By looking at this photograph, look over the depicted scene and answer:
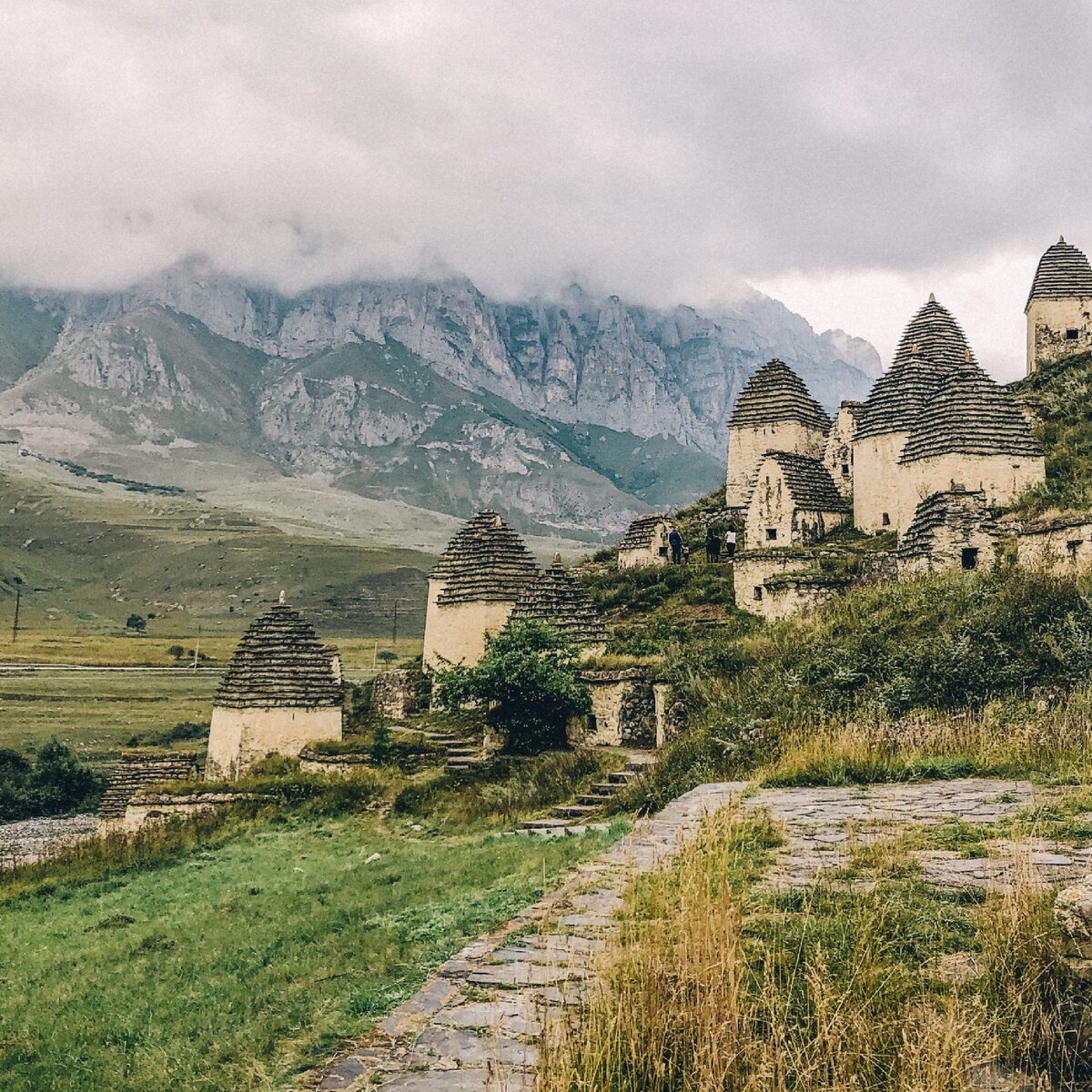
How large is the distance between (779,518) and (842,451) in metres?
6.44

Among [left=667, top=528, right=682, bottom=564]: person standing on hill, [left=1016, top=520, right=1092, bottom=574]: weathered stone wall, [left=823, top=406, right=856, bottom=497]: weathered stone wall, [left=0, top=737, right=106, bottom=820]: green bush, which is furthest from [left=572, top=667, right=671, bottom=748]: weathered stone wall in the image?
[left=0, top=737, right=106, bottom=820]: green bush

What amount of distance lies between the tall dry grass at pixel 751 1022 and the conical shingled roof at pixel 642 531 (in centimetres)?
3659

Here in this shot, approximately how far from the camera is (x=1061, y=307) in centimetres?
4822

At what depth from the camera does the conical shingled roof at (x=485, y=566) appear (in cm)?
3269

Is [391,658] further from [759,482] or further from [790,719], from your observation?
[790,719]

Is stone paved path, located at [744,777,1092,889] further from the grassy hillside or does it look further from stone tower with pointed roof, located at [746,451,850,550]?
stone tower with pointed roof, located at [746,451,850,550]

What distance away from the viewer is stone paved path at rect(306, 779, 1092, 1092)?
199 inches

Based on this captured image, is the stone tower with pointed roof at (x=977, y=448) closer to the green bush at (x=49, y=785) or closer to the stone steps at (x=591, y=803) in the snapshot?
the stone steps at (x=591, y=803)

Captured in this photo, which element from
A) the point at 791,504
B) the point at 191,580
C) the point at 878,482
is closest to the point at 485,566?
the point at 791,504

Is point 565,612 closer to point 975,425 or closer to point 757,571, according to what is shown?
point 757,571

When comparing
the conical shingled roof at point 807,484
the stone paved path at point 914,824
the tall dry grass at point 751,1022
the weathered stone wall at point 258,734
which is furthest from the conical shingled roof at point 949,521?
the tall dry grass at point 751,1022

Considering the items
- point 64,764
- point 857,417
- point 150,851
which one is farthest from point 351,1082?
point 64,764

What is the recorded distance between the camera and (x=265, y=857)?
18.9 metres

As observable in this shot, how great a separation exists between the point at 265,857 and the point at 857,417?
26543mm
